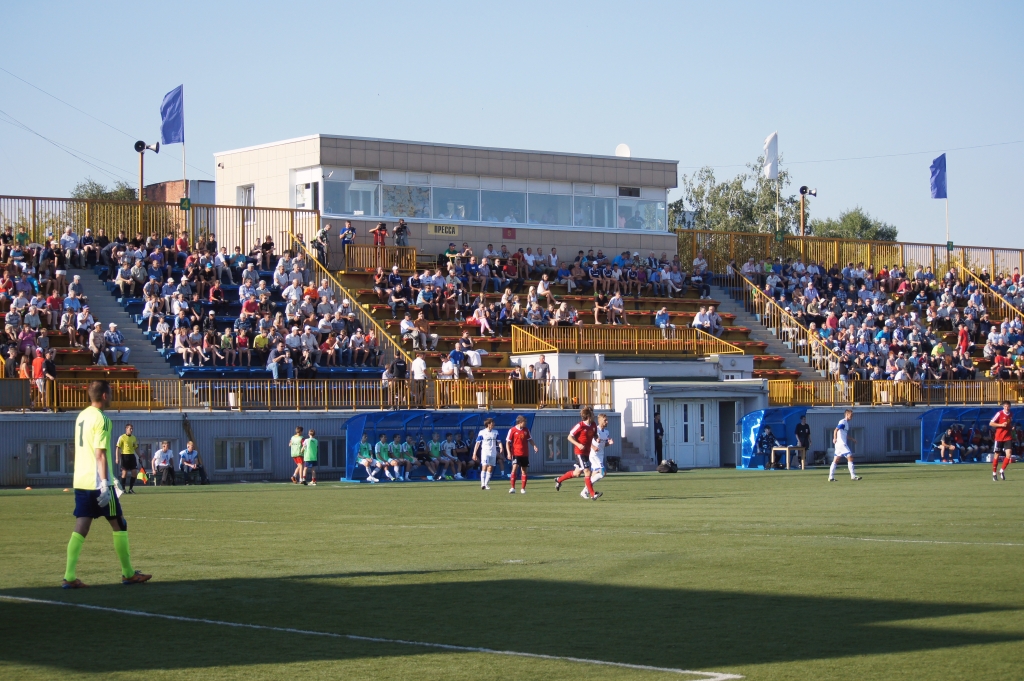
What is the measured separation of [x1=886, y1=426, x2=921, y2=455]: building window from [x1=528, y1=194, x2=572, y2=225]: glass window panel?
1699 centimetres

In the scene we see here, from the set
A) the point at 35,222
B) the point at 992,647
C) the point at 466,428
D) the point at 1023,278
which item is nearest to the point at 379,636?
the point at 992,647

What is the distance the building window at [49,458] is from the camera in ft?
110

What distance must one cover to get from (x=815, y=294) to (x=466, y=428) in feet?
73.1

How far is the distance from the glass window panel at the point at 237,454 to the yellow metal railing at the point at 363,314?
6926mm

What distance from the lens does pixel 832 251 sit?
62469 millimetres

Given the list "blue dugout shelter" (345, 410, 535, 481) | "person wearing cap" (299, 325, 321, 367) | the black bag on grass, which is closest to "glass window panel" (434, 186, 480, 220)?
"person wearing cap" (299, 325, 321, 367)

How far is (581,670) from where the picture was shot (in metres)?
8.23

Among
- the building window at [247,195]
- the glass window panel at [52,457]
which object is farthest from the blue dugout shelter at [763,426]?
the building window at [247,195]

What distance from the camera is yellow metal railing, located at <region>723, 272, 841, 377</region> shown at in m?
49.3

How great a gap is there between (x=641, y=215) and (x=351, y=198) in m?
13.4

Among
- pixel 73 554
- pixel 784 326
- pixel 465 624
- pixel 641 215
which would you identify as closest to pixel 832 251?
pixel 641 215

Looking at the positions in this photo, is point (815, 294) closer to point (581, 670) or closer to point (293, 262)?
point (293, 262)

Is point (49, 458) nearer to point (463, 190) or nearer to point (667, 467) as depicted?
point (667, 467)

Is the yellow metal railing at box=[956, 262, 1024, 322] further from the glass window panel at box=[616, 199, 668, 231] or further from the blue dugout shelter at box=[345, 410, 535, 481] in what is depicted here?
the blue dugout shelter at box=[345, 410, 535, 481]
